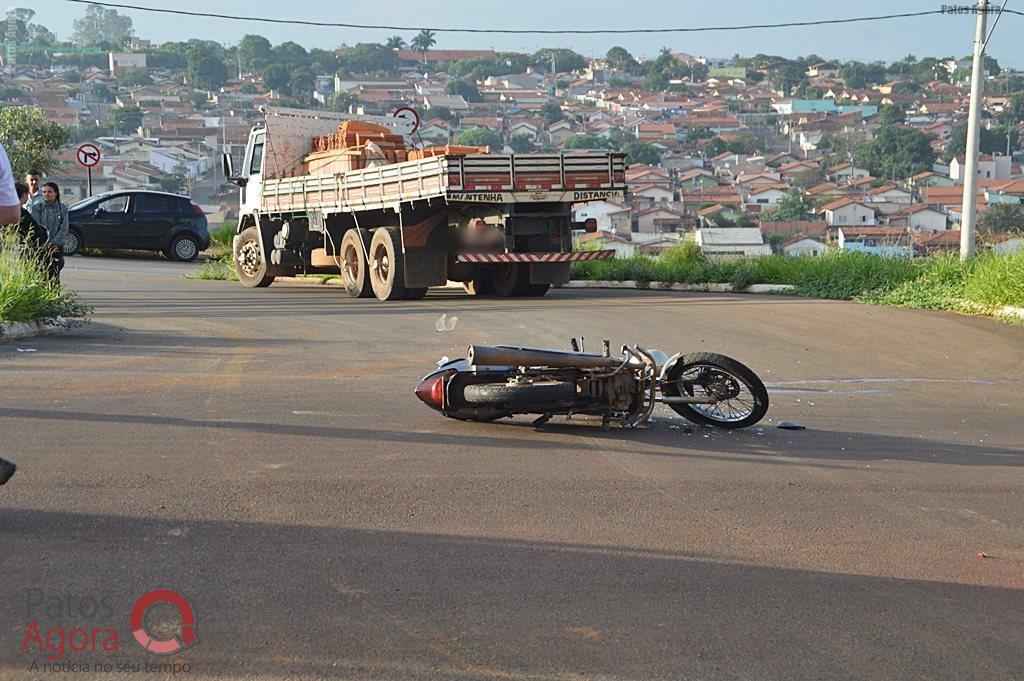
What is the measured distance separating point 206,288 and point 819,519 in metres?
16.7

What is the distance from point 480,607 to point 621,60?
17849 centimetres

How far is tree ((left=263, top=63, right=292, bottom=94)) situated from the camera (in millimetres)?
137125

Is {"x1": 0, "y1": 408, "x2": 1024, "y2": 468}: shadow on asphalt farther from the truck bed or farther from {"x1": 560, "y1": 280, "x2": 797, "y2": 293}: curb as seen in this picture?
{"x1": 560, "y1": 280, "x2": 797, "y2": 293}: curb

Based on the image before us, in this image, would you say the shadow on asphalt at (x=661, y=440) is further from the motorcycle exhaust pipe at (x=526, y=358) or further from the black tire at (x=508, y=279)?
the black tire at (x=508, y=279)

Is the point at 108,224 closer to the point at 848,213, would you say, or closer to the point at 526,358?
the point at 848,213

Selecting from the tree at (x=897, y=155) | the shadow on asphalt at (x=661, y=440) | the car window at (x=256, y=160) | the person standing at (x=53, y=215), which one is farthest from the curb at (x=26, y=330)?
the tree at (x=897, y=155)

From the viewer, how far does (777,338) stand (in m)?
14.3

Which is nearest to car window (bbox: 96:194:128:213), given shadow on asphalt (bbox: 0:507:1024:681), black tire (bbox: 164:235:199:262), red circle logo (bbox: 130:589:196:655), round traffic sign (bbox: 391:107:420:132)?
black tire (bbox: 164:235:199:262)

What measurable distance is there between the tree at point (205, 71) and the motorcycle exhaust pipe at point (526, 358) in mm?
145160

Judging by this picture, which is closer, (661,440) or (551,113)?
(661,440)

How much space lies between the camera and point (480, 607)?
507 cm

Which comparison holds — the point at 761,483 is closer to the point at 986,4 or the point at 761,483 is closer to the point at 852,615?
the point at 852,615

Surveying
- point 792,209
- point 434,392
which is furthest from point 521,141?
point 434,392

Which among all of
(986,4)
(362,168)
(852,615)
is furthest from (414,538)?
(986,4)
